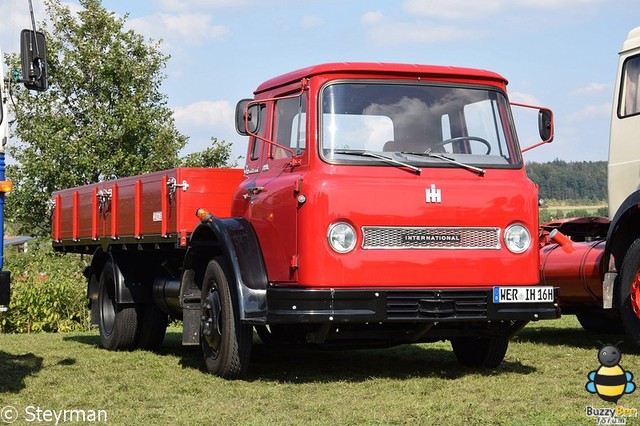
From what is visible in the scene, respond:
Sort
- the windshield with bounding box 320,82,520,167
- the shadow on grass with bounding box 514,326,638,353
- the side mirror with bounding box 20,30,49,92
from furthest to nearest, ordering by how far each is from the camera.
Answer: the shadow on grass with bounding box 514,326,638,353 < the windshield with bounding box 320,82,520,167 < the side mirror with bounding box 20,30,49,92

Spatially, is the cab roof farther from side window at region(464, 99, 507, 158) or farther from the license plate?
the license plate

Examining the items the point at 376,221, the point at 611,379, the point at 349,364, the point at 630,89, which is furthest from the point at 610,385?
the point at 630,89

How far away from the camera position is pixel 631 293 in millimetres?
10266

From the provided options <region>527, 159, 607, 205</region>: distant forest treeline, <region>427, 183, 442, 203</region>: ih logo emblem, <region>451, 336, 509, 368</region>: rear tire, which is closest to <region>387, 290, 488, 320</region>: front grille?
<region>427, 183, 442, 203</region>: ih logo emblem

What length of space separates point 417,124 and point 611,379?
265 centimetres

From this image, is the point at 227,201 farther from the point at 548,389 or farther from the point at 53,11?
the point at 53,11

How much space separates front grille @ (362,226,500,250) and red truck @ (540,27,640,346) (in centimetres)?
236

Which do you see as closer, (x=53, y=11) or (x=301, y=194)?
(x=301, y=194)

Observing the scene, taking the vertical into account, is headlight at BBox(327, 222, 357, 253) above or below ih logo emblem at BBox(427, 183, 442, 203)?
below

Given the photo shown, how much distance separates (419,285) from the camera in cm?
839

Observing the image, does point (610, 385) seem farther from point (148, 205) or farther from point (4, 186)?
point (148, 205)

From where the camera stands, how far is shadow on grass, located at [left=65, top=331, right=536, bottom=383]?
9266mm

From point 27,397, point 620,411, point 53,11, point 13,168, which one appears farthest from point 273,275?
point 53,11

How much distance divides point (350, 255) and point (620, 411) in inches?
95.6
